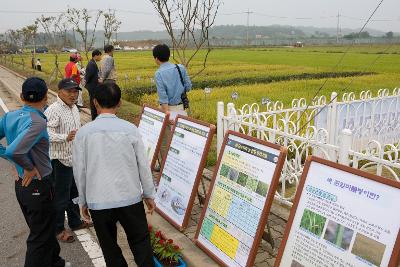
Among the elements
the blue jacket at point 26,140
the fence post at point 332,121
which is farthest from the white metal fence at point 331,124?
the blue jacket at point 26,140

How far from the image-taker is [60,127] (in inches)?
164

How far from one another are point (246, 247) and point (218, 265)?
1.76 feet

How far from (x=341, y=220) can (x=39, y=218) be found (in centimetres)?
251

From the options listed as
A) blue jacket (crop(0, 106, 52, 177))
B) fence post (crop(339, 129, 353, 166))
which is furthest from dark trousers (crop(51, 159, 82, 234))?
fence post (crop(339, 129, 353, 166))

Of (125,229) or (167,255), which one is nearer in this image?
(125,229)

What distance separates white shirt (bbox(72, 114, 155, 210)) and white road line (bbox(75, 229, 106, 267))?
1.28m

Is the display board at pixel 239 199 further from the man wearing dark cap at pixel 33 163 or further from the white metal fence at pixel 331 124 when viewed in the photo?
the man wearing dark cap at pixel 33 163

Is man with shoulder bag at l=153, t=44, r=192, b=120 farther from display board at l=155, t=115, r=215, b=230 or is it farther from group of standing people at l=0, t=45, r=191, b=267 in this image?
group of standing people at l=0, t=45, r=191, b=267

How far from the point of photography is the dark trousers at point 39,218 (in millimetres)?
3350

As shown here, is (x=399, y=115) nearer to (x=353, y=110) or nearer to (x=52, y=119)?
(x=353, y=110)

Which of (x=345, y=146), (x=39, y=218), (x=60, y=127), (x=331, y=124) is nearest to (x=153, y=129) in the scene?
(x=60, y=127)

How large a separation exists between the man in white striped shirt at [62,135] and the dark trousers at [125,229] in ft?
4.06

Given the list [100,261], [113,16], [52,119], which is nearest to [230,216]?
[100,261]

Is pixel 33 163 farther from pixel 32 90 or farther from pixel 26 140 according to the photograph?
pixel 32 90
